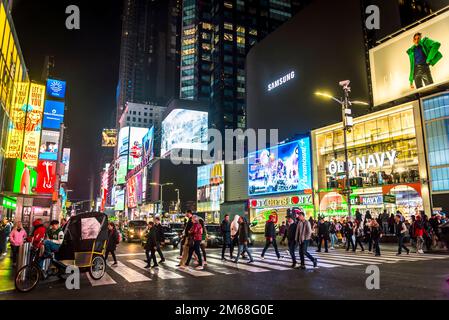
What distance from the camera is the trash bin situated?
915 cm

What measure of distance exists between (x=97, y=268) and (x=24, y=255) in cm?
196

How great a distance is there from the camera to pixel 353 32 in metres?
37.4

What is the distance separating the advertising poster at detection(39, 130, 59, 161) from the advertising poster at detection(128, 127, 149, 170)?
341 ft

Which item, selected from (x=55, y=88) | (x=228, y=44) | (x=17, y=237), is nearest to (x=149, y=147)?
(x=228, y=44)

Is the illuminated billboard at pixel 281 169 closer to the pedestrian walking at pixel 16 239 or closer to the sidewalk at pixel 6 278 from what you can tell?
the pedestrian walking at pixel 16 239

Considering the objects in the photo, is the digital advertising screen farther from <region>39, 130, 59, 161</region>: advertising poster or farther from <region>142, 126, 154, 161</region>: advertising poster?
<region>142, 126, 154, 161</region>: advertising poster

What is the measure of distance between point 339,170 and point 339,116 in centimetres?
581

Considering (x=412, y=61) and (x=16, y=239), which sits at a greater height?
(x=412, y=61)

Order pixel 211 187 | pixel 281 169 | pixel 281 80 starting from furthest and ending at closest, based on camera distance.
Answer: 1. pixel 211 187
2. pixel 281 80
3. pixel 281 169

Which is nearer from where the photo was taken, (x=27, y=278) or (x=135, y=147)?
(x=27, y=278)

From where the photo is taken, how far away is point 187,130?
102 metres

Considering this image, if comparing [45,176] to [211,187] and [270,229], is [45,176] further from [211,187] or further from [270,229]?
[211,187]

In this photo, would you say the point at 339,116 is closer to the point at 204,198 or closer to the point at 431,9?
the point at 431,9

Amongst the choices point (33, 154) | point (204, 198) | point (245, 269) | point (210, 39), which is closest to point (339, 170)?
point (245, 269)
